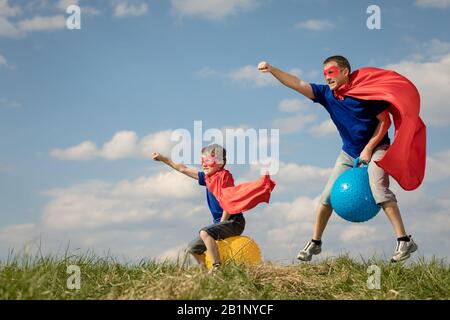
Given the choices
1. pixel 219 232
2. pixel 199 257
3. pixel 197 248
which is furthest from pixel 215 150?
pixel 199 257

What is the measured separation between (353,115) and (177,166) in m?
2.67

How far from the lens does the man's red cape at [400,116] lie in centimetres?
725

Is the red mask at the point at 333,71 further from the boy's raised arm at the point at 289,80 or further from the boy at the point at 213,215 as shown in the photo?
the boy at the point at 213,215

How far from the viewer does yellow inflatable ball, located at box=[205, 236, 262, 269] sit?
741cm

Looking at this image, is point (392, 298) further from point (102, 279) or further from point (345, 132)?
point (102, 279)

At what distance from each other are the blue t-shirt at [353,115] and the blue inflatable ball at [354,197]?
1.22ft

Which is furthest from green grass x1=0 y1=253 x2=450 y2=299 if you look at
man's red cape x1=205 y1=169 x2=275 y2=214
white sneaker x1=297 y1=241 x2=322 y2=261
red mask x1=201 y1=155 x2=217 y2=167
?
red mask x1=201 y1=155 x2=217 y2=167

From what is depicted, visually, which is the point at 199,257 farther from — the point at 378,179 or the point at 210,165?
the point at 378,179

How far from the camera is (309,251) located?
7.72 m

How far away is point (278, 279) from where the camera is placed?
22.2 feet

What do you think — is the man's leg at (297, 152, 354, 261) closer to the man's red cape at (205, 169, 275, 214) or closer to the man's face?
the man's red cape at (205, 169, 275, 214)

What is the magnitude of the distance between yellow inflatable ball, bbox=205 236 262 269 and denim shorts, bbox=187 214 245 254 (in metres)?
0.08
